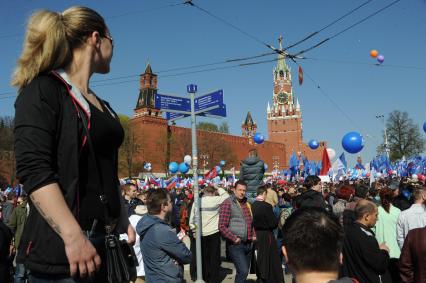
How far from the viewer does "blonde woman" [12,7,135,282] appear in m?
1.58

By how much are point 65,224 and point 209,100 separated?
21.6 feet

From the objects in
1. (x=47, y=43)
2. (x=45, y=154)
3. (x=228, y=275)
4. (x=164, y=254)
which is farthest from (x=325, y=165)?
(x=45, y=154)

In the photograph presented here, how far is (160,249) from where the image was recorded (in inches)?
193

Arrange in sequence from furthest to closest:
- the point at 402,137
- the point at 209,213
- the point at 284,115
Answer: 1. the point at 284,115
2. the point at 402,137
3. the point at 209,213

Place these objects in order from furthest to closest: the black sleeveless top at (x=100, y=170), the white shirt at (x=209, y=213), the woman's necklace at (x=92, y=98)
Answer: the white shirt at (x=209, y=213) → the woman's necklace at (x=92, y=98) → the black sleeveless top at (x=100, y=170)

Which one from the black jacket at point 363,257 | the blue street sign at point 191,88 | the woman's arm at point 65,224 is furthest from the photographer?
the blue street sign at point 191,88

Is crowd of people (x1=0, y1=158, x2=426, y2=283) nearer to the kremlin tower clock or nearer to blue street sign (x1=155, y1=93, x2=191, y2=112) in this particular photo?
blue street sign (x1=155, y1=93, x2=191, y2=112)

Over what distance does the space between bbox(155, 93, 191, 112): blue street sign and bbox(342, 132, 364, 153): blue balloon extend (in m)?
11.1

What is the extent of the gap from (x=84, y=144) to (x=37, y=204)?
1.04ft

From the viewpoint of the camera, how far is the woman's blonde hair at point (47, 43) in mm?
1809

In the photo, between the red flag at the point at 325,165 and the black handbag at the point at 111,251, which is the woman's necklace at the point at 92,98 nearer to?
the black handbag at the point at 111,251

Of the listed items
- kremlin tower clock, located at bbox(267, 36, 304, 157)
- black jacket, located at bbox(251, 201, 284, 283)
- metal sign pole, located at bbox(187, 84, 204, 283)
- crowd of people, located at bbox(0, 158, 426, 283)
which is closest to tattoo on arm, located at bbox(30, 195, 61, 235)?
crowd of people, located at bbox(0, 158, 426, 283)

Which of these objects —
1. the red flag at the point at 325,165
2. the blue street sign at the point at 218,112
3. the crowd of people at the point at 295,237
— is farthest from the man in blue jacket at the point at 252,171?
the red flag at the point at 325,165

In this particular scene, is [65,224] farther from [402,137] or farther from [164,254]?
[402,137]
